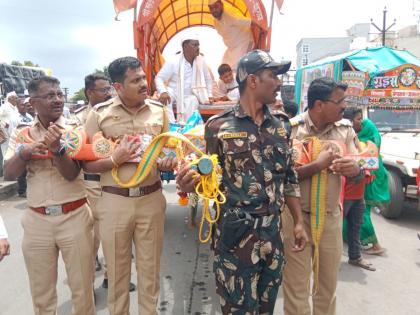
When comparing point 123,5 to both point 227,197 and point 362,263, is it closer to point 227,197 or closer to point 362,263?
point 227,197

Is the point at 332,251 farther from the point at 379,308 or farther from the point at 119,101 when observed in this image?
the point at 119,101

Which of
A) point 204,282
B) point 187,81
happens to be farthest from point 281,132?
point 187,81

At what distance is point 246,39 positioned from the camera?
15.5ft

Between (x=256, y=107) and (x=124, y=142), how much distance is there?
816mm

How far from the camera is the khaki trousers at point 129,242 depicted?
2324mm

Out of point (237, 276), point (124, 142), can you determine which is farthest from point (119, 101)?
point (237, 276)

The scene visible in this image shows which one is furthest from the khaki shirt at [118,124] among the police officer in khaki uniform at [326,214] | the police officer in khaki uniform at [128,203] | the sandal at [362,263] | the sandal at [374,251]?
the sandal at [374,251]

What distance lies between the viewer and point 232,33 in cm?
476

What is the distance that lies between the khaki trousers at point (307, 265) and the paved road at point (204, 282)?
0.84 m

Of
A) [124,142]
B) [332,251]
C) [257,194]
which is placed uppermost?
[124,142]

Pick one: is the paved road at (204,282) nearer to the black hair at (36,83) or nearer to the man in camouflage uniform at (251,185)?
the man in camouflage uniform at (251,185)

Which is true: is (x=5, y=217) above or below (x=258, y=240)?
below

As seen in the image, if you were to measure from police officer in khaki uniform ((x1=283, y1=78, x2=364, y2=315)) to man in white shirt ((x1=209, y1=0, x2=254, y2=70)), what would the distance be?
250 cm

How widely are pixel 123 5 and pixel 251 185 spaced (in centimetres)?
322
